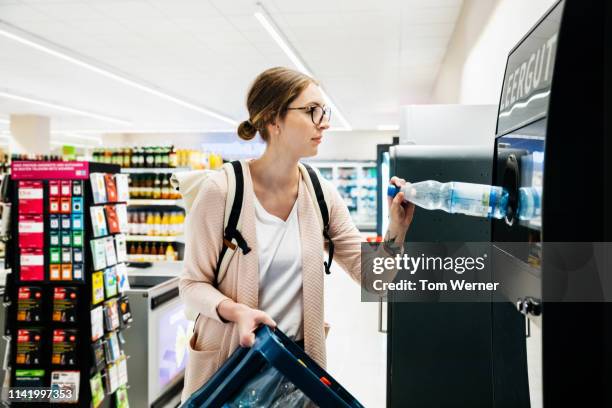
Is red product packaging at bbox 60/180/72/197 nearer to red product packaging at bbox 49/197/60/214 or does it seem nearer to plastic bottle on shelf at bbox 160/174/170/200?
red product packaging at bbox 49/197/60/214

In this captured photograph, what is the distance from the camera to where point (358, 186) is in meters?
16.5

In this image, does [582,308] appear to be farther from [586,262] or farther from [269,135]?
[269,135]

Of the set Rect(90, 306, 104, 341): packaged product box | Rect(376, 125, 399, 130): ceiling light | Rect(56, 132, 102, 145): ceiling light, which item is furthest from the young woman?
Rect(56, 132, 102, 145): ceiling light

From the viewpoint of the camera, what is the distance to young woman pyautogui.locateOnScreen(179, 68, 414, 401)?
148 centimetres

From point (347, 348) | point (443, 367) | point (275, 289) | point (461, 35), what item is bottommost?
point (347, 348)

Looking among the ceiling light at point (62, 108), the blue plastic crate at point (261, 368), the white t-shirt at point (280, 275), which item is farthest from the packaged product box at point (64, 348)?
the ceiling light at point (62, 108)

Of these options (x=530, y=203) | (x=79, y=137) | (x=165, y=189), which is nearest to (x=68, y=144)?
(x=79, y=137)

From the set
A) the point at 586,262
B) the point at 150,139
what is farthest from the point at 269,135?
the point at 150,139

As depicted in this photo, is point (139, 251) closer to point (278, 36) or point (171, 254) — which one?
point (171, 254)

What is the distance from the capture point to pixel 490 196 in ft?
4.09

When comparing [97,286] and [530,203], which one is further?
[97,286]

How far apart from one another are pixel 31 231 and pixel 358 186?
13840mm

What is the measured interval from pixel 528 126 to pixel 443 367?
5.30 feet

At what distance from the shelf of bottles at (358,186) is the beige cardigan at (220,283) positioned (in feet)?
48.2
